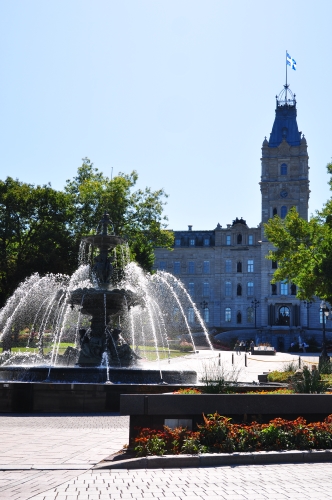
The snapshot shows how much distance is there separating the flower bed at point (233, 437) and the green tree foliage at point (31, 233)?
112 ft

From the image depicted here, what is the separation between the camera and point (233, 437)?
9.77m

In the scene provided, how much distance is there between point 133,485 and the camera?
7.80 meters

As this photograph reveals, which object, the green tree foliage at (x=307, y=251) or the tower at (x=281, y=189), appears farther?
the tower at (x=281, y=189)

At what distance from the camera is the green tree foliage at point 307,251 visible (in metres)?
34.0

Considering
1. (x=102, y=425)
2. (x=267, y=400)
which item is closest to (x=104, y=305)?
(x=102, y=425)

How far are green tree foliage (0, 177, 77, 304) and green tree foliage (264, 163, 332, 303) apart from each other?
13.8m

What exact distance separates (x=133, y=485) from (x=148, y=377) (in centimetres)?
974

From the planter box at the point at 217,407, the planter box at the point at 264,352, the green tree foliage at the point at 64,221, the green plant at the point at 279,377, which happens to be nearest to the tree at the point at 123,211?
the green tree foliage at the point at 64,221

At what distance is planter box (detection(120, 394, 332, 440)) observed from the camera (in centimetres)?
1014

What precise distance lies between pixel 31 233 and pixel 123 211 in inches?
303

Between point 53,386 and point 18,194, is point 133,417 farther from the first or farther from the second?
point 18,194

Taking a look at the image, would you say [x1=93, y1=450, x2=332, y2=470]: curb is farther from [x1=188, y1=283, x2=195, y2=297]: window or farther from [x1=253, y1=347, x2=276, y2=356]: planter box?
[x1=188, y1=283, x2=195, y2=297]: window

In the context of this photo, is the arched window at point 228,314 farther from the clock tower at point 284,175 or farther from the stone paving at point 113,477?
the stone paving at point 113,477

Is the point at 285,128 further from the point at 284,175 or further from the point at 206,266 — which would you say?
the point at 206,266
